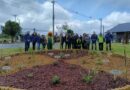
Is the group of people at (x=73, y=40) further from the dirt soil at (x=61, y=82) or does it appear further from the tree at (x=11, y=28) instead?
the tree at (x=11, y=28)

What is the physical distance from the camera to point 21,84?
9.73m

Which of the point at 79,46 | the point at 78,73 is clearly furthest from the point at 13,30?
the point at 78,73

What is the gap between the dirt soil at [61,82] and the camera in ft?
31.1

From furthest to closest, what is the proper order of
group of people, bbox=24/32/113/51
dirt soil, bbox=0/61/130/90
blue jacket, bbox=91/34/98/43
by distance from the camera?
blue jacket, bbox=91/34/98/43 < group of people, bbox=24/32/113/51 < dirt soil, bbox=0/61/130/90

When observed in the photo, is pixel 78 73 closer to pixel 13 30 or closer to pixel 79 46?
pixel 79 46

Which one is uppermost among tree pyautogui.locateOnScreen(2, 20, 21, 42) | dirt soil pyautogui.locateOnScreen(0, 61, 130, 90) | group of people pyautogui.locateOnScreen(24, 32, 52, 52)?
tree pyautogui.locateOnScreen(2, 20, 21, 42)

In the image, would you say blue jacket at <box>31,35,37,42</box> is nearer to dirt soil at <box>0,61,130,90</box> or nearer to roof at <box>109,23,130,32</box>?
dirt soil at <box>0,61,130,90</box>

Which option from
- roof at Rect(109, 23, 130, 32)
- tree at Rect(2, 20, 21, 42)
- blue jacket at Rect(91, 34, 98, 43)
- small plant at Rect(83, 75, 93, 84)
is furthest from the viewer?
roof at Rect(109, 23, 130, 32)

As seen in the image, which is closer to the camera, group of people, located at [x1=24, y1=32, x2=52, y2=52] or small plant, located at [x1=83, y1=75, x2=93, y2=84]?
small plant, located at [x1=83, y1=75, x2=93, y2=84]

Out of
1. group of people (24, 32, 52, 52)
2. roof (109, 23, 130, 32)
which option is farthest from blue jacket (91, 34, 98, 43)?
roof (109, 23, 130, 32)

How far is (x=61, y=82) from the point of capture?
32.4ft

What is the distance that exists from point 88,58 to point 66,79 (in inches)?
294

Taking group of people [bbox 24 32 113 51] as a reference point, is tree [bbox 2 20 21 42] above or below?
above

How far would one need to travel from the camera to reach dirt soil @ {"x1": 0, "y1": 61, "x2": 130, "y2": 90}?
9469mm
